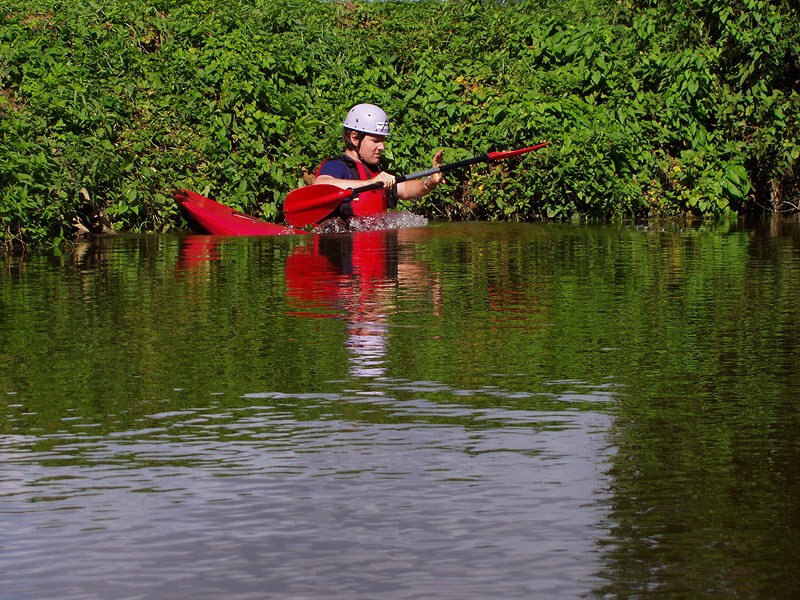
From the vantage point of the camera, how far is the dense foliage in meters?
17.6

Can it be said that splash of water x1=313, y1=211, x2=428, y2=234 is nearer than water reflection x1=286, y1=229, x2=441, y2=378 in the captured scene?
No

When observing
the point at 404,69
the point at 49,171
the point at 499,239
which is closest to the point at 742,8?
the point at 404,69

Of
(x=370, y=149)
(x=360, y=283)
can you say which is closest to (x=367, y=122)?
(x=370, y=149)

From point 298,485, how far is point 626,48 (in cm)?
1595

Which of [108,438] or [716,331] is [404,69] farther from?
[108,438]

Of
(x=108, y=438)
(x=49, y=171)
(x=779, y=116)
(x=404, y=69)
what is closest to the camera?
(x=108, y=438)

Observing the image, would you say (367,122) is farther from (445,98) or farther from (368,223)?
(445,98)

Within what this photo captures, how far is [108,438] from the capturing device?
5188mm

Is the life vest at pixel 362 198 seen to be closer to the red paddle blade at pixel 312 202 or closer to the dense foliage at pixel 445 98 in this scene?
the red paddle blade at pixel 312 202

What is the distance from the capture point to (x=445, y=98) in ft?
62.2

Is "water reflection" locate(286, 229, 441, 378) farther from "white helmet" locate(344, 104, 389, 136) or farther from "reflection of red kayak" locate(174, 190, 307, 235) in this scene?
"white helmet" locate(344, 104, 389, 136)

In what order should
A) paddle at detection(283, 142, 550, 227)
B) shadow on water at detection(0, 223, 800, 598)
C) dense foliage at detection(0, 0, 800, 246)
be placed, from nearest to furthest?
shadow on water at detection(0, 223, 800, 598) < paddle at detection(283, 142, 550, 227) < dense foliage at detection(0, 0, 800, 246)

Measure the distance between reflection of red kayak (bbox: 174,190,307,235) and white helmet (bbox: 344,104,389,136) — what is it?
122 cm

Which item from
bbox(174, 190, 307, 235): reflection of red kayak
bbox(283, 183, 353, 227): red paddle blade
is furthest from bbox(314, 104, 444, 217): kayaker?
bbox(174, 190, 307, 235): reflection of red kayak
